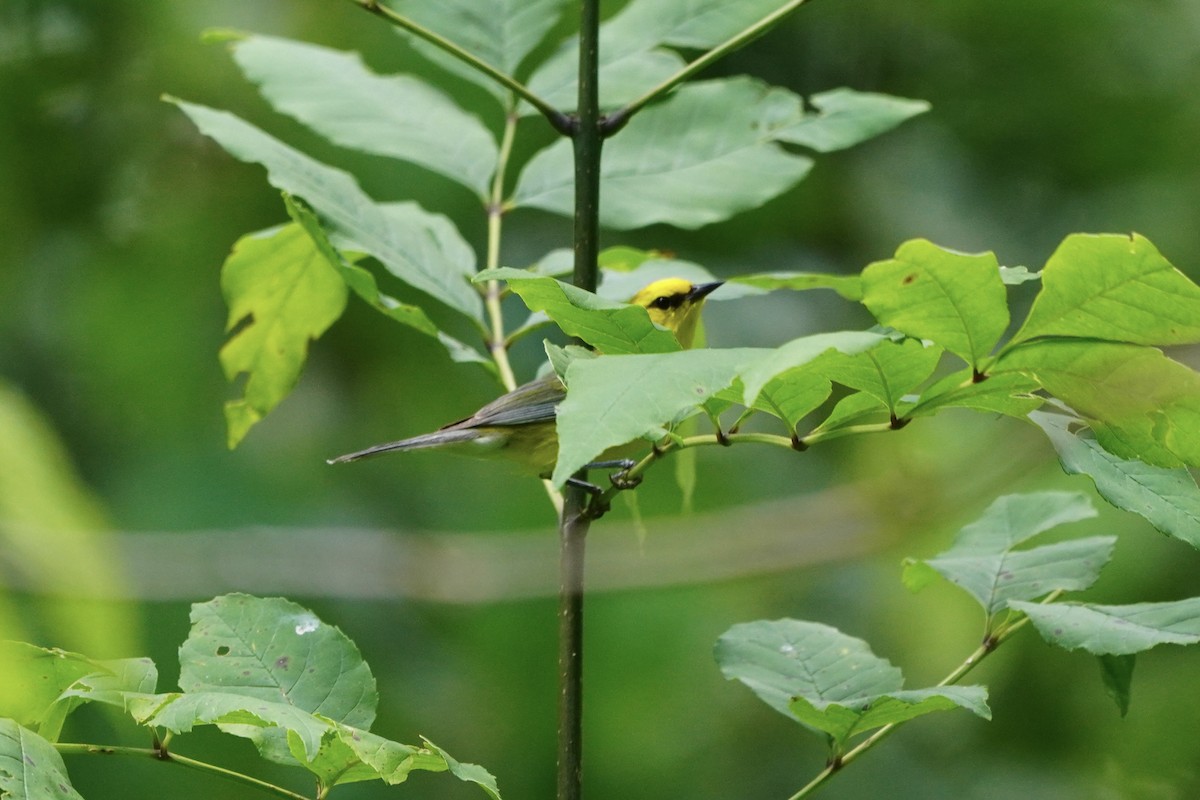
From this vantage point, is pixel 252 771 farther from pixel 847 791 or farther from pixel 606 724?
pixel 847 791

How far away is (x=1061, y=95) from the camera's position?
12.0 ft

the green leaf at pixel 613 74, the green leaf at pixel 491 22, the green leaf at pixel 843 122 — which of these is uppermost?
the green leaf at pixel 491 22

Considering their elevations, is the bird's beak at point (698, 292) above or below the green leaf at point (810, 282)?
below

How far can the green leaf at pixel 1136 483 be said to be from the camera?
1029mm

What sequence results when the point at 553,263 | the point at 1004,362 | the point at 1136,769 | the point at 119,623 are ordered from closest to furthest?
the point at 1004,362
the point at 119,623
the point at 553,263
the point at 1136,769

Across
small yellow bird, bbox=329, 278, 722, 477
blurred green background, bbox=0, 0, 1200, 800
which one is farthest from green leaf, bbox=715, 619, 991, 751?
blurred green background, bbox=0, 0, 1200, 800

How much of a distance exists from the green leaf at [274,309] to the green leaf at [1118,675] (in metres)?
1.08

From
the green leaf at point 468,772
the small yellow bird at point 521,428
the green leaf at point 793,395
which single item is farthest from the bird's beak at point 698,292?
the green leaf at point 468,772

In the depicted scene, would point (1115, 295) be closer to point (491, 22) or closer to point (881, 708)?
point (881, 708)

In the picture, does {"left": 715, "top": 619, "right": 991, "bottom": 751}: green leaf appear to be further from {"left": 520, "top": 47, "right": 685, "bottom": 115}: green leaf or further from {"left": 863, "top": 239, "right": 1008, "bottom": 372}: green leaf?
{"left": 520, "top": 47, "right": 685, "bottom": 115}: green leaf

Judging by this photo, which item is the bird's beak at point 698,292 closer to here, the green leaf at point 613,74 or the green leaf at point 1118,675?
the green leaf at point 613,74

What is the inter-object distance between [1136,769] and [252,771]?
210 cm

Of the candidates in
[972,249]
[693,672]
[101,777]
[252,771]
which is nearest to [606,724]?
[693,672]

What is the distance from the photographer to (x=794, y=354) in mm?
812
